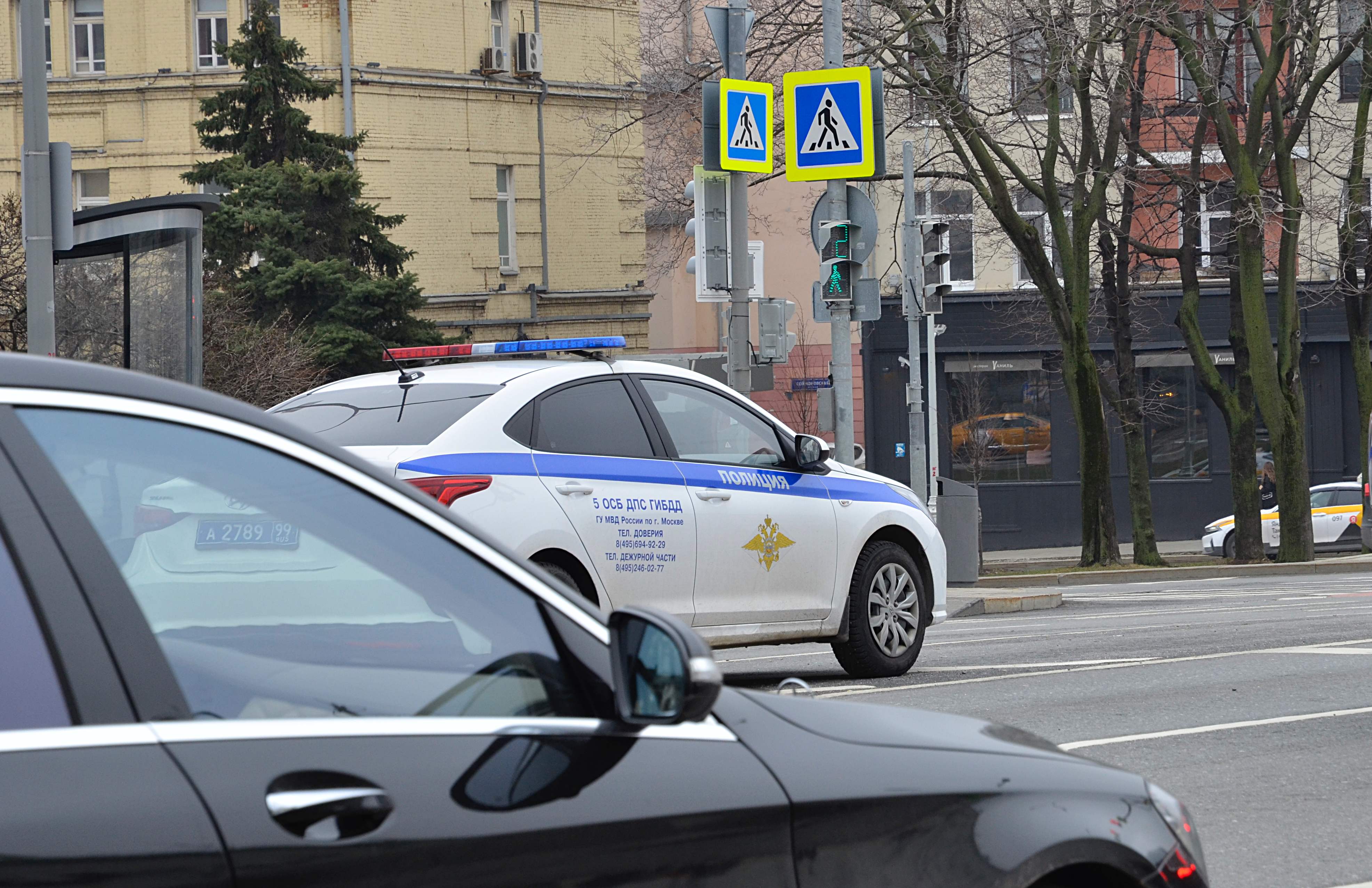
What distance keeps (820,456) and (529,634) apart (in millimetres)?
6986

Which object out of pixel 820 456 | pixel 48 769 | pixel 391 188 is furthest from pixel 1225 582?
pixel 48 769

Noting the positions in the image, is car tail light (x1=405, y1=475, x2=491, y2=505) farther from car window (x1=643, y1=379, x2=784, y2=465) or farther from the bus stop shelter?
the bus stop shelter

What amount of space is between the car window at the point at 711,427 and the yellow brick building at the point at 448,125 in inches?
1021

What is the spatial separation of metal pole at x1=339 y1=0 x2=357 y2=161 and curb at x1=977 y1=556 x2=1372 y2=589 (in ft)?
60.1

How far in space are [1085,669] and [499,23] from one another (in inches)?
1220

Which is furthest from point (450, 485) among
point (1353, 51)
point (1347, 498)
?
point (1347, 498)

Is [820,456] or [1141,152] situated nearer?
[820,456]

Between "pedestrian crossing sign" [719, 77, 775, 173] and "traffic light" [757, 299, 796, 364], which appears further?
"traffic light" [757, 299, 796, 364]

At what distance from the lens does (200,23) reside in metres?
36.4

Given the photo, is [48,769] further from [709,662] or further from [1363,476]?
[1363,476]

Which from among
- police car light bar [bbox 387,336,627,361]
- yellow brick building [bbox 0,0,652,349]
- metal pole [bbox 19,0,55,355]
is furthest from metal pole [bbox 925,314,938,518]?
police car light bar [bbox 387,336,627,361]

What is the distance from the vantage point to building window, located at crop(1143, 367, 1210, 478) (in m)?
38.7

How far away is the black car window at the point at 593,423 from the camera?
27.5ft

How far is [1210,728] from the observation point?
8.06 metres
